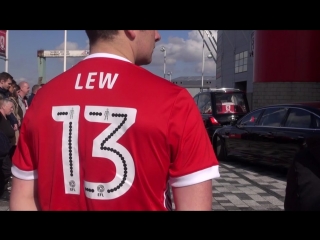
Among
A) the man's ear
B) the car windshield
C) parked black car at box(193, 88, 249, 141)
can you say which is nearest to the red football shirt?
the man's ear

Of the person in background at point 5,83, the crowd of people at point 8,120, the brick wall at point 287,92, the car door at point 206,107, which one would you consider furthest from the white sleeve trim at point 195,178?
the brick wall at point 287,92

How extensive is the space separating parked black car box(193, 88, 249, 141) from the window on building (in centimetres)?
1522

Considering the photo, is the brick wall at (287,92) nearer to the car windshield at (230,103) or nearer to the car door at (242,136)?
the car windshield at (230,103)

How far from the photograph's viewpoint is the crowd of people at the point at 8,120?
17.9 ft

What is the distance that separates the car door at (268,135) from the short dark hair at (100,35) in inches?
274

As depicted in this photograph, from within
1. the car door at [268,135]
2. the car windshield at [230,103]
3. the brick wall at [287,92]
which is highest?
the brick wall at [287,92]

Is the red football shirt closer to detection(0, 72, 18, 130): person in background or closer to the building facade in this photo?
detection(0, 72, 18, 130): person in background

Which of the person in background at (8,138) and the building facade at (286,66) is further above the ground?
the building facade at (286,66)

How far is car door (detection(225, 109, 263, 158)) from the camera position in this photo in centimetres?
941

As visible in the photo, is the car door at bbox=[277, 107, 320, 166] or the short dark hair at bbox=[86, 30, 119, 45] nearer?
the short dark hair at bbox=[86, 30, 119, 45]

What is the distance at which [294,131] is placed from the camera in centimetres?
787
